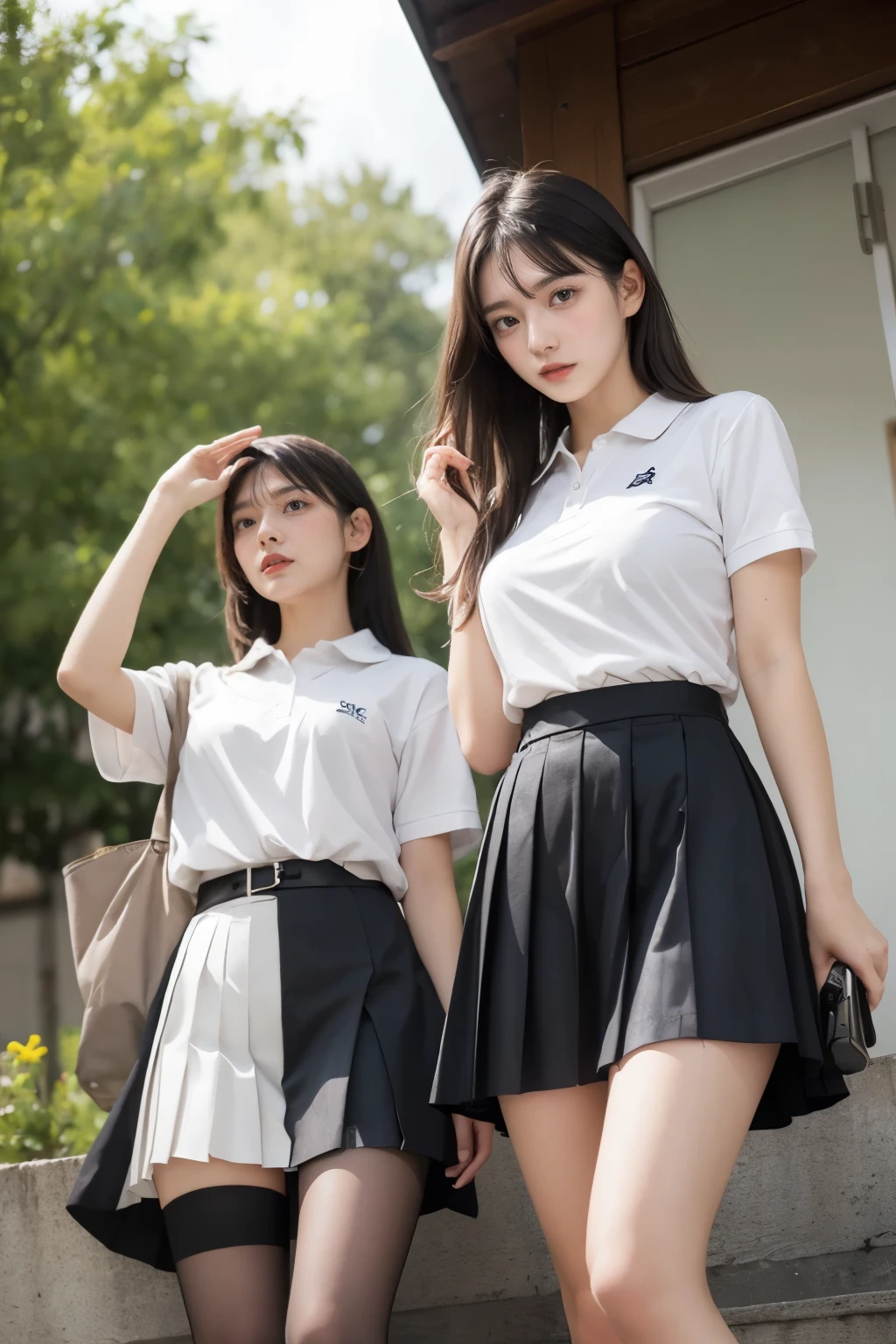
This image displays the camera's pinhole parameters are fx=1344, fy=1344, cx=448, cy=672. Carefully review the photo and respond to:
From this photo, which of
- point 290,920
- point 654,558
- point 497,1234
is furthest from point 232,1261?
point 654,558

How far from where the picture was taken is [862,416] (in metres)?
3.38

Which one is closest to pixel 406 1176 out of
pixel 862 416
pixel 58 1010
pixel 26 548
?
pixel 862 416

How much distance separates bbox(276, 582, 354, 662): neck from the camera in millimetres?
2904

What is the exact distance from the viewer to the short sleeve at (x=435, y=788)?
263cm

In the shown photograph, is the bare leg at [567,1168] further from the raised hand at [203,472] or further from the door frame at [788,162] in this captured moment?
the door frame at [788,162]

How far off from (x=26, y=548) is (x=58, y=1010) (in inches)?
220

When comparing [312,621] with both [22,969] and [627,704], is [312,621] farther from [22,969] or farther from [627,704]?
[22,969]

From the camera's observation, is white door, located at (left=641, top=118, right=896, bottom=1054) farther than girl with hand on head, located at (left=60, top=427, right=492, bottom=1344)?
Yes

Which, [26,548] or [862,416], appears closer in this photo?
[862,416]

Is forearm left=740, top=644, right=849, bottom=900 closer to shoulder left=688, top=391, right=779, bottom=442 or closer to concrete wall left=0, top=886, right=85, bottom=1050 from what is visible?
shoulder left=688, top=391, right=779, bottom=442

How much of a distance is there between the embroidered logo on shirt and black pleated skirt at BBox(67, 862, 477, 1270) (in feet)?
1.01

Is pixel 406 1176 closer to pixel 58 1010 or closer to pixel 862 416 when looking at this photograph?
pixel 862 416

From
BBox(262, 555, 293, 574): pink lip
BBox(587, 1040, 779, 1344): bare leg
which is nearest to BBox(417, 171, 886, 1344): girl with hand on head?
BBox(587, 1040, 779, 1344): bare leg

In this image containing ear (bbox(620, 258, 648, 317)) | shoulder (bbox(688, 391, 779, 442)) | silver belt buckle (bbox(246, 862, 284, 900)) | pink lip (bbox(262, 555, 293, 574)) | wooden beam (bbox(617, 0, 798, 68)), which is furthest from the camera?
wooden beam (bbox(617, 0, 798, 68))
